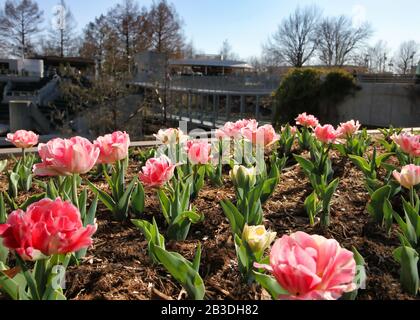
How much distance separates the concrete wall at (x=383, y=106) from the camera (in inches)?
667

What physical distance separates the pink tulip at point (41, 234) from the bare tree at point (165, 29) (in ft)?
164

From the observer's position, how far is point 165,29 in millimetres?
51500

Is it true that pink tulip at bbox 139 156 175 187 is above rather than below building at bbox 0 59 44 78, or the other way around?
below

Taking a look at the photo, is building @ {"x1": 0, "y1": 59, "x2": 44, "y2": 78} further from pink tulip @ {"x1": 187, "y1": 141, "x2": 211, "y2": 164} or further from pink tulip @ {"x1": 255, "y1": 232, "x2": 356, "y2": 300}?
pink tulip @ {"x1": 255, "y1": 232, "x2": 356, "y2": 300}

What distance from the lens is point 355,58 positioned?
58.5 metres

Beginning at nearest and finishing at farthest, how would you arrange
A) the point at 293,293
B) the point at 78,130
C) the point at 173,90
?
1. the point at 293,293
2. the point at 78,130
3. the point at 173,90

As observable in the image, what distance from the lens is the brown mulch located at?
1673 millimetres

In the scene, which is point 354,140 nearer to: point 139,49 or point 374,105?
point 374,105

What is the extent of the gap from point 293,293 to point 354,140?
2.98 metres

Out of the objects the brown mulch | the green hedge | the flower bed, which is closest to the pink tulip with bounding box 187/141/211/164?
the flower bed

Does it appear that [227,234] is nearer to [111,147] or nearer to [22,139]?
[111,147]

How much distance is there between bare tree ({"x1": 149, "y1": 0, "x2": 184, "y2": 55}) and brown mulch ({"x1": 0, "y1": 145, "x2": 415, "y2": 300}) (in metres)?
48.8

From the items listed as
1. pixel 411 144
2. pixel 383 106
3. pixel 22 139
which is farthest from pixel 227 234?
pixel 383 106

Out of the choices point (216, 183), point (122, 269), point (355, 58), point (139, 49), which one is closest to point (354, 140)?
point (216, 183)
